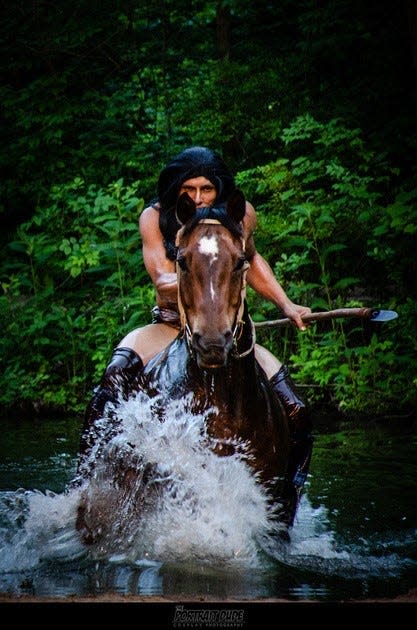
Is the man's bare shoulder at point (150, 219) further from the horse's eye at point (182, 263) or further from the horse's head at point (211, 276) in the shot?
the horse's eye at point (182, 263)

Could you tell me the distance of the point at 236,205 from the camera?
4402 mm

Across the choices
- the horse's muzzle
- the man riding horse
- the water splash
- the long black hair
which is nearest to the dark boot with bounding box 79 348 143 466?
the man riding horse

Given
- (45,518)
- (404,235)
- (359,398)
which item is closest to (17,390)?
(359,398)

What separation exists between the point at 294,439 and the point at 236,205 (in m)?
1.80

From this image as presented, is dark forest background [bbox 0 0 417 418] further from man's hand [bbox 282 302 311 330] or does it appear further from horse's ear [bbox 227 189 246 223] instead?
horse's ear [bbox 227 189 246 223]

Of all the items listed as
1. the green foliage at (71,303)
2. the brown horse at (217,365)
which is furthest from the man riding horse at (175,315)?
the green foliage at (71,303)

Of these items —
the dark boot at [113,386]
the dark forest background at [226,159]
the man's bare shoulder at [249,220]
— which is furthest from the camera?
the dark forest background at [226,159]

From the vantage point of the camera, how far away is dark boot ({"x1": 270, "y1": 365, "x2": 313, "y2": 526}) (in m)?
5.46

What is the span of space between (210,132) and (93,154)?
2.68 metres

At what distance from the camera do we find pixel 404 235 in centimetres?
1112

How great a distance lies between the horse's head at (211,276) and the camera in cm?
397

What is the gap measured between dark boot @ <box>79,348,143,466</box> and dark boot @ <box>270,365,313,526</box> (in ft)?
2.89

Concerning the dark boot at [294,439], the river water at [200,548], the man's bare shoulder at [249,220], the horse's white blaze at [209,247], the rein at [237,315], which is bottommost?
the river water at [200,548]

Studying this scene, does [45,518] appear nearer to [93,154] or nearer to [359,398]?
[359,398]
